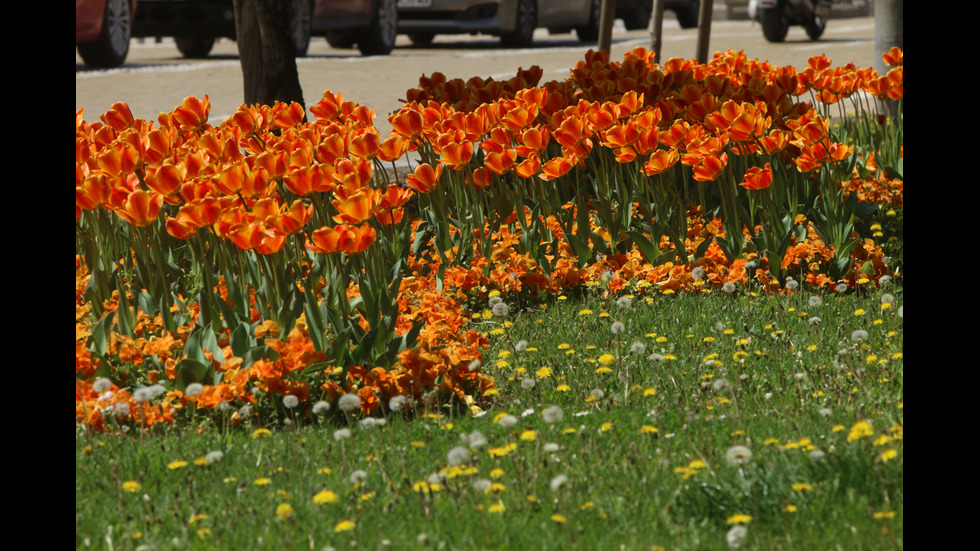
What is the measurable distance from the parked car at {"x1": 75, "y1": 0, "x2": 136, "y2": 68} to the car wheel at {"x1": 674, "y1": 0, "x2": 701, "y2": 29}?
45.2ft

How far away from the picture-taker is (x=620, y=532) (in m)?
2.61

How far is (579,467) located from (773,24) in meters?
17.8

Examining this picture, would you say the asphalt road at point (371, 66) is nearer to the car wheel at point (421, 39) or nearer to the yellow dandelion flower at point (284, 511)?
the car wheel at point (421, 39)

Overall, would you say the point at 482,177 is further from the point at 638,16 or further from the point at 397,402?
the point at 638,16

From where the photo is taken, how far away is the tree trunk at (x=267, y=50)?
22.8 ft

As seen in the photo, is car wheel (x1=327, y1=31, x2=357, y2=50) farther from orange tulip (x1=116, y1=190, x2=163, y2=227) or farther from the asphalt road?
orange tulip (x1=116, y1=190, x2=163, y2=227)

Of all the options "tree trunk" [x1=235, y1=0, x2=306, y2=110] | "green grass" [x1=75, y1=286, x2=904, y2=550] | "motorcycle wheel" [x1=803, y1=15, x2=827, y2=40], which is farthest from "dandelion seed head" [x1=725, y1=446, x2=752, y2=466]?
"motorcycle wheel" [x1=803, y1=15, x2=827, y2=40]

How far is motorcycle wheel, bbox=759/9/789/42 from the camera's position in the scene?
1928cm

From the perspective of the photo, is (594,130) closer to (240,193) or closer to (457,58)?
(240,193)

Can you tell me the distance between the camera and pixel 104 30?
46.2 feet

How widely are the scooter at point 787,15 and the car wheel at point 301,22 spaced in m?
7.96

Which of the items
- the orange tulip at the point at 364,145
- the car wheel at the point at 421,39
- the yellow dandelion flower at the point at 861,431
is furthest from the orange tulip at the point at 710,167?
the car wheel at the point at 421,39

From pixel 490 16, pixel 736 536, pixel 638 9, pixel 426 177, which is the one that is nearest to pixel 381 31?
pixel 490 16

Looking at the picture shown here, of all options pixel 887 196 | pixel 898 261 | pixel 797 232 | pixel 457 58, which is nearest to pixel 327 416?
pixel 797 232
